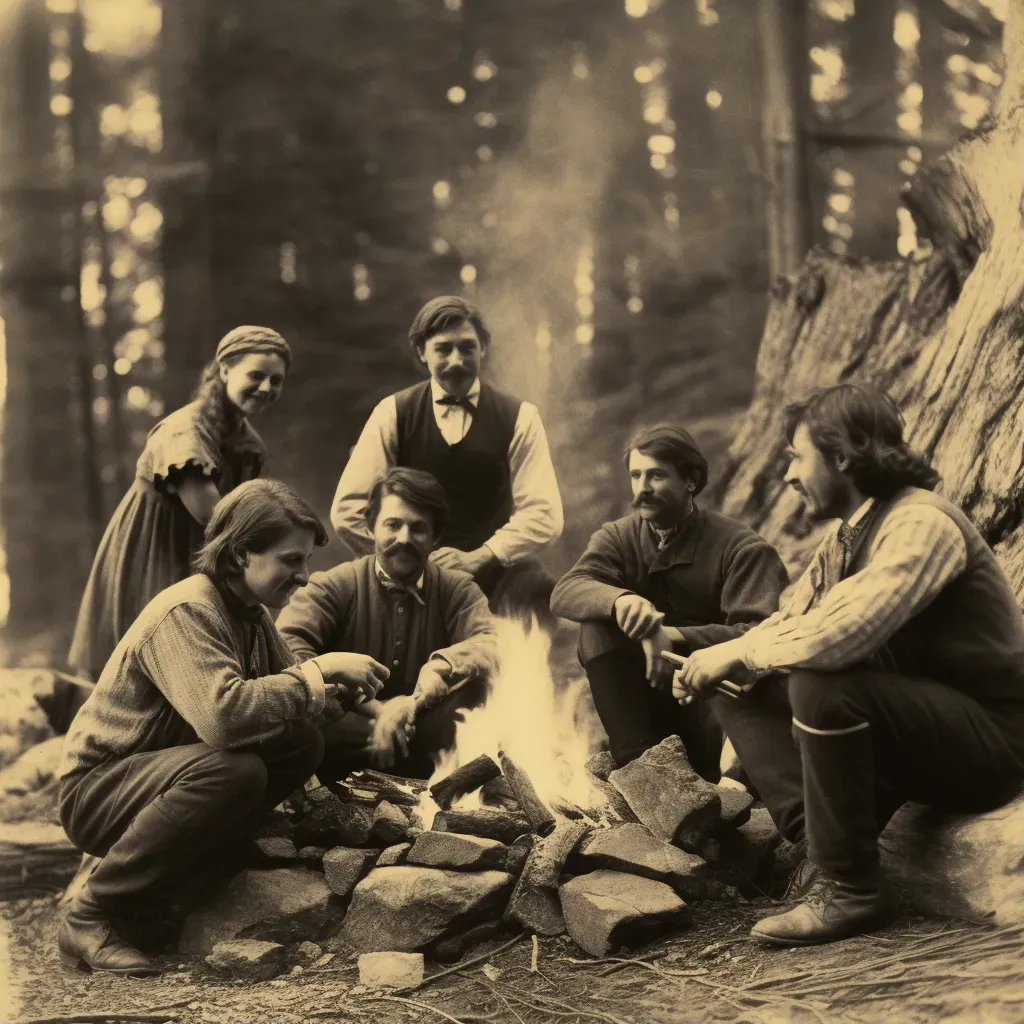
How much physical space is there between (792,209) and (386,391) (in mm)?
1549

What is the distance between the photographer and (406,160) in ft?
15.2

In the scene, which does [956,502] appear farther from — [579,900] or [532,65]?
[532,65]

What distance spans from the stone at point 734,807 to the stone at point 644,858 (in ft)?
0.52

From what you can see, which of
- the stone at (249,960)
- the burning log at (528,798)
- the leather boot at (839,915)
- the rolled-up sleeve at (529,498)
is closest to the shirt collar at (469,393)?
the rolled-up sleeve at (529,498)

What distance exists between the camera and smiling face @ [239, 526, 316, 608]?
11.1 ft

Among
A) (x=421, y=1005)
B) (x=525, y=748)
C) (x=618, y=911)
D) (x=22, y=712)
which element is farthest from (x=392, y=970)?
(x=22, y=712)

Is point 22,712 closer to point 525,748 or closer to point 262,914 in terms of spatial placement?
point 262,914

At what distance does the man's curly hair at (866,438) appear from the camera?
309cm

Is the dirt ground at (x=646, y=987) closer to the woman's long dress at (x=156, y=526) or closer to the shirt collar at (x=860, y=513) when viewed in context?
the shirt collar at (x=860, y=513)

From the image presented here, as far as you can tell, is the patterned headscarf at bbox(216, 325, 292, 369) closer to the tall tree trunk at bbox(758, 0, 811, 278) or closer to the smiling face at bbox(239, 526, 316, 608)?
the smiling face at bbox(239, 526, 316, 608)

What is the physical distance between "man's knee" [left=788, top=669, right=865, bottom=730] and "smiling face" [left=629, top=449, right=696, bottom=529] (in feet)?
2.92

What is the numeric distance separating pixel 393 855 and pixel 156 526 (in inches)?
55.0

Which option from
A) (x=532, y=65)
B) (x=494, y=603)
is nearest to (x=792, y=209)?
(x=532, y=65)

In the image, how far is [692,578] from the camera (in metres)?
3.75
